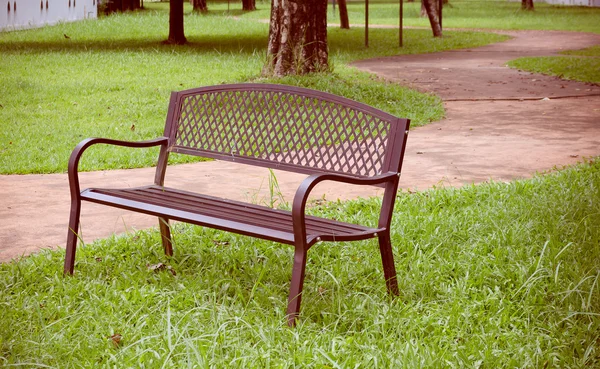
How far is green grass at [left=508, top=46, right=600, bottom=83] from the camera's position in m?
15.0

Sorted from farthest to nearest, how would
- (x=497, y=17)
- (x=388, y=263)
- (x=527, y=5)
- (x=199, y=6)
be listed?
1. (x=527, y=5)
2. (x=497, y=17)
3. (x=199, y=6)
4. (x=388, y=263)

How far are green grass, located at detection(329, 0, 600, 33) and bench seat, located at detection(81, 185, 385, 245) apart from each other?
1032 inches

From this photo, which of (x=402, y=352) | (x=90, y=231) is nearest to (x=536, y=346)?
(x=402, y=352)

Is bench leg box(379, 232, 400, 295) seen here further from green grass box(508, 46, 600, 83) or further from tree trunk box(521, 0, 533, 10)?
tree trunk box(521, 0, 533, 10)

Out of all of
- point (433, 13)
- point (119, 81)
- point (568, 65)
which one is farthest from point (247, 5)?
point (119, 81)

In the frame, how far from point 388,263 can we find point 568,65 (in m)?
13.4

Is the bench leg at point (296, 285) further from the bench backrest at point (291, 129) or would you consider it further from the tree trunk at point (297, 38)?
the tree trunk at point (297, 38)

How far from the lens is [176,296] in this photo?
14.1 feet

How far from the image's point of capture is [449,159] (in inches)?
317

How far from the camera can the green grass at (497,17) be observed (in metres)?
31.5

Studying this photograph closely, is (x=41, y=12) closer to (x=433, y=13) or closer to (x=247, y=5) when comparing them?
(x=433, y=13)

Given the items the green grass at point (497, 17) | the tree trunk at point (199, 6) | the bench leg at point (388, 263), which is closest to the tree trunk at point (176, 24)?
the green grass at point (497, 17)

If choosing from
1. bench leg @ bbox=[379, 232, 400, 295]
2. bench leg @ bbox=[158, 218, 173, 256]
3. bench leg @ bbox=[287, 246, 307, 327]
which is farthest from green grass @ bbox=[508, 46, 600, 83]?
bench leg @ bbox=[287, 246, 307, 327]

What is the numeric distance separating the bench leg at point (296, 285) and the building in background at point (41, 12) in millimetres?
22253
